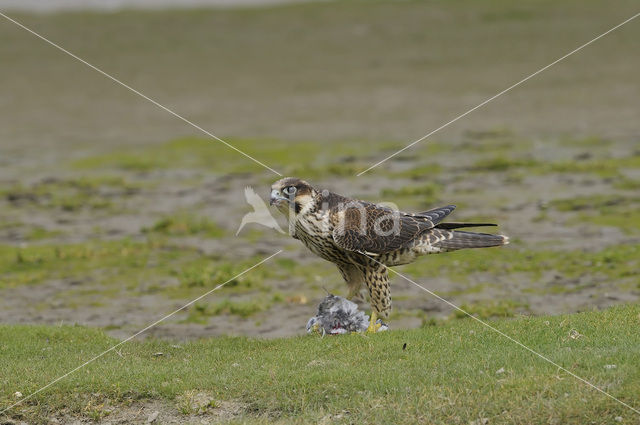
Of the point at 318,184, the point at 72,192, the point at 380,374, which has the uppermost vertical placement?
the point at 72,192

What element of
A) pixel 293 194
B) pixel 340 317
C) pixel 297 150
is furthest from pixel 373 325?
pixel 297 150

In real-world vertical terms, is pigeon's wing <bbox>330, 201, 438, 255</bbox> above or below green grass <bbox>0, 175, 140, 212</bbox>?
below

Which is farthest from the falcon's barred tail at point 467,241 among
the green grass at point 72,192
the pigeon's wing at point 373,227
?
the green grass at point 72,192

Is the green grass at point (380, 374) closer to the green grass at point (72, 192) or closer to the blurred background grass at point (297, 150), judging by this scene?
the blurred background grass at point (297, 150)

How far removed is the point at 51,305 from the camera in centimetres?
1502

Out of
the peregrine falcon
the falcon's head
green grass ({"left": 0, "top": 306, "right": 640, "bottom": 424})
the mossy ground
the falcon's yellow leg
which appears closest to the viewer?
green grass ({"left": 0, "top": 306, "right": 640, "bottom": 424})

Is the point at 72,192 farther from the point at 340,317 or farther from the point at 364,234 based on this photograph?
the point at 364,234

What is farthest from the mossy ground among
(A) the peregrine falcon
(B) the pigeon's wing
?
(B) the pigeon's wing

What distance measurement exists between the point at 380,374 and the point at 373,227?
1.79 meters

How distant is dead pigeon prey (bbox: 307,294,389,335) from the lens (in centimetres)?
1046

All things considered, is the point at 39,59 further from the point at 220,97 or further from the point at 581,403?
the point at 581,403

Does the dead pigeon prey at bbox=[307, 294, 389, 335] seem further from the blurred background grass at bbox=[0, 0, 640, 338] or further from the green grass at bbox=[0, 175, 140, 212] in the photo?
the green grass at bbox=[0, 175, 140, 212]

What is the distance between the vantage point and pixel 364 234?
9852mm

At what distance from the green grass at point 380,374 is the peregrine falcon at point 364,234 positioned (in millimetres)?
741
